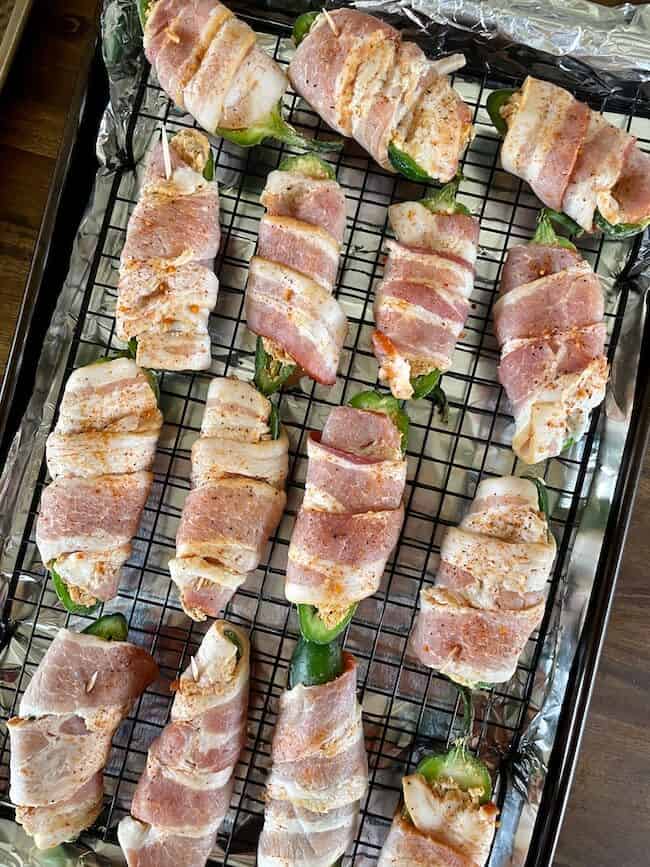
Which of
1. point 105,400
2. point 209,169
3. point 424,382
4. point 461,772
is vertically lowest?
point 461,772

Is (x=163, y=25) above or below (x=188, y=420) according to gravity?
above

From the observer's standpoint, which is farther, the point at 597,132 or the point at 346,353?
the point at 346,353

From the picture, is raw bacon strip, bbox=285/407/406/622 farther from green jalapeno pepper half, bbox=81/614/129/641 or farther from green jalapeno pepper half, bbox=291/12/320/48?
green jalapeno pepper half, bbox=291/12/320/48

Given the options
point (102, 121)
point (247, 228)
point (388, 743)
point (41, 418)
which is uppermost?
point (102, 121)

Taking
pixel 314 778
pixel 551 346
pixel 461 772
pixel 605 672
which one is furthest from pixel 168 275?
pixel 605 672

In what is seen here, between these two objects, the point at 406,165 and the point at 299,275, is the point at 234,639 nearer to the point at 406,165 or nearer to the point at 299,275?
the point at 299,275

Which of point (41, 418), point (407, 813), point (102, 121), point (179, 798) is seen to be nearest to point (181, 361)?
point (41, 418)

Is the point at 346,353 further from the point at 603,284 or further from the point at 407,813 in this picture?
the point at 407,813

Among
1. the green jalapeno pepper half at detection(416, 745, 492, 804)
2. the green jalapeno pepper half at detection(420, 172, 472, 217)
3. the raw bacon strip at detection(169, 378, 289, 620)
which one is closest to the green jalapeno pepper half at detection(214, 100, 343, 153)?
the green jalapeno pepper half at detection(420, 172, 472, 217)
